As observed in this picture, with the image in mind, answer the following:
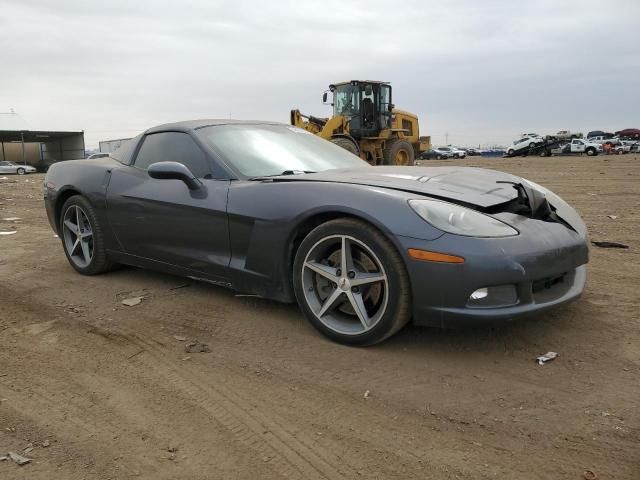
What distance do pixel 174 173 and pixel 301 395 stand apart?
5.92ft

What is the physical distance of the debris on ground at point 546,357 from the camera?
2.72m

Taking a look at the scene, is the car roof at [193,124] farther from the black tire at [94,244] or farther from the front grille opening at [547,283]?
the front grille opening at [547,283]

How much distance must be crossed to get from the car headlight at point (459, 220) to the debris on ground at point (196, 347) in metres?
1.40

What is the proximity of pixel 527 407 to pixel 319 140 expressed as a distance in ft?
9.24

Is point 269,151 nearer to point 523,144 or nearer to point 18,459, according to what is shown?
point 18,459

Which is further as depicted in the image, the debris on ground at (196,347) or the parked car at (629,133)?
the parked car at (629,133)

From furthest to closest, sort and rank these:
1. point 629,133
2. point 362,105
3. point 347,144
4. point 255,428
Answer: point 629,133 < point 362,105 < point 347,144 < point 255,428

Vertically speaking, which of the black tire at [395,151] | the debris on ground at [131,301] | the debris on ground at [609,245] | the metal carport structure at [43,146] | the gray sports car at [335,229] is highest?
the metal carport structure at [43,146]

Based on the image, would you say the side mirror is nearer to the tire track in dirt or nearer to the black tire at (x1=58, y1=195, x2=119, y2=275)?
the black tire at (x1=58, y1=195, x2=119, y2=275)

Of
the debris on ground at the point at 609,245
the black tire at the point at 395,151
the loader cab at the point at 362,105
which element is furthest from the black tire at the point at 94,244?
the black tire at the point at 395,151

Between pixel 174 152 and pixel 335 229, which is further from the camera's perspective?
pixel 174 152

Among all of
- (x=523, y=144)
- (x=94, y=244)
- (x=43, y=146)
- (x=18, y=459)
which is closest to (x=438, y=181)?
(x=18, y=459)

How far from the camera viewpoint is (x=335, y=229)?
2.93 meters

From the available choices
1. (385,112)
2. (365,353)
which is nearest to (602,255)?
(365,353)
